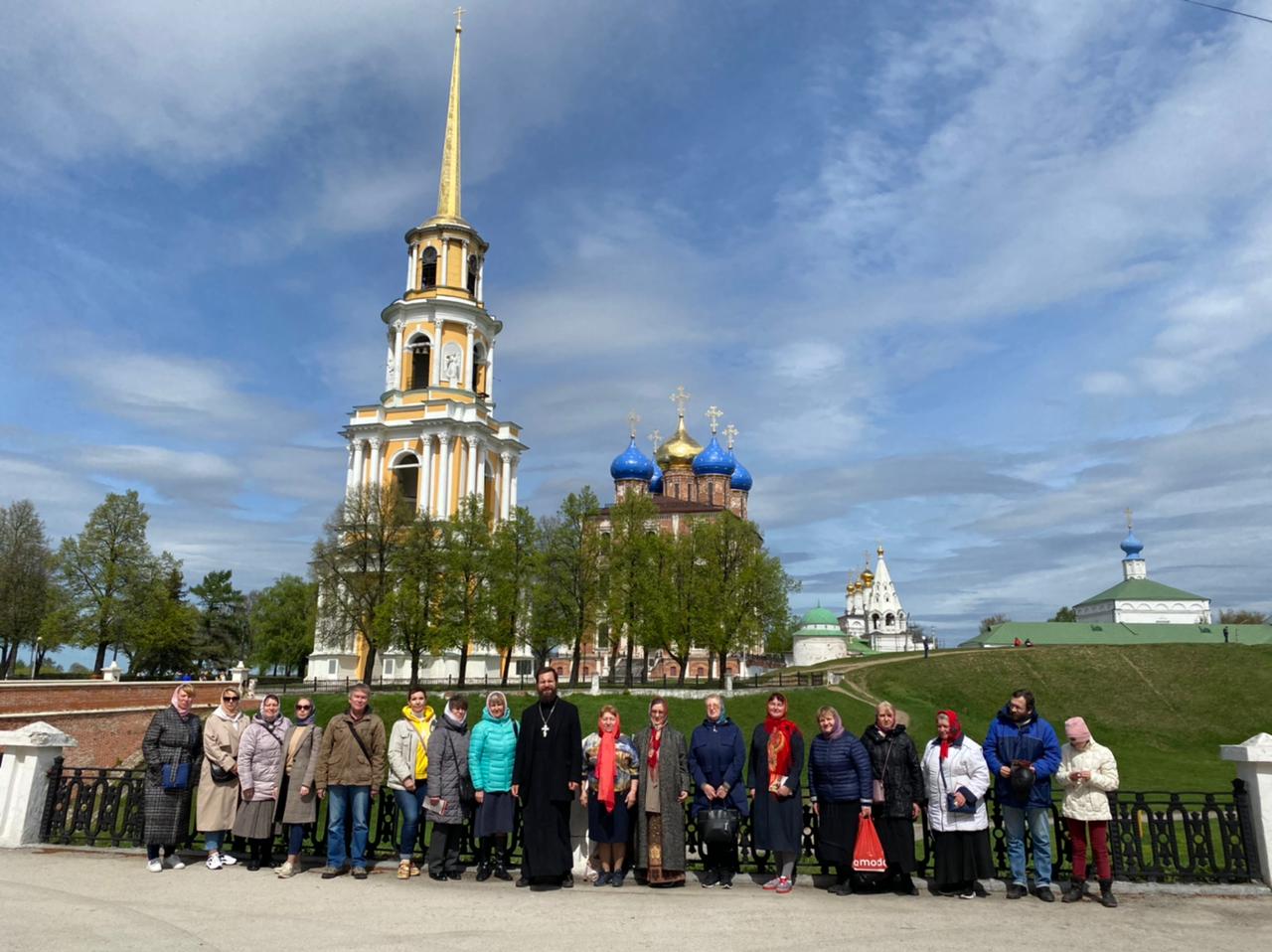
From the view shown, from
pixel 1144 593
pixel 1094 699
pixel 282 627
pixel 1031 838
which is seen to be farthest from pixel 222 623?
pixel 1144 593

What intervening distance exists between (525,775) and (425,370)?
39033mm

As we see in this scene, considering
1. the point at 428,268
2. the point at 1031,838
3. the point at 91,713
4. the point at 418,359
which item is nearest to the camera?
the point at 1031,838

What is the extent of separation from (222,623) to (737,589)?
39247 mm

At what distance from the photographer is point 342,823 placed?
8375mm

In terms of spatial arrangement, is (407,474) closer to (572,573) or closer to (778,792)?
(572,573)

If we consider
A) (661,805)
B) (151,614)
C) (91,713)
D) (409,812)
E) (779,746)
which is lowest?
(409,812)

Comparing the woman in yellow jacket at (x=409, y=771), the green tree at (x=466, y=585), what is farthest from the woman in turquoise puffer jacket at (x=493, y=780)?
the green tree at (x=466, y=585)

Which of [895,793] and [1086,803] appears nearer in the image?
[1086,803]

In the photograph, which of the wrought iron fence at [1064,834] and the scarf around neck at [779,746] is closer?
the wrought iron fence at [1064,834]

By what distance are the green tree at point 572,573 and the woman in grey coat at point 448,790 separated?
95.8 ft

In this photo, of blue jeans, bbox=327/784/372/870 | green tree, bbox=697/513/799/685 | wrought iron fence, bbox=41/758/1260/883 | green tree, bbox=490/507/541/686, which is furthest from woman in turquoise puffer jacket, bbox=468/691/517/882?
green tree, bbox=697/513/799/685

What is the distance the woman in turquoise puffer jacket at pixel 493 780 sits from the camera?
8.21 meters

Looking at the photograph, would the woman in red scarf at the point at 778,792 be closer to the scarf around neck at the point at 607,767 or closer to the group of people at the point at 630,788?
the group of people at the point at 630,788

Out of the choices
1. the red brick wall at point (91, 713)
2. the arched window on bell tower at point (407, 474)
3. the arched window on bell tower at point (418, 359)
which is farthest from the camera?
the arched window on bell tower at point (418, 359)
